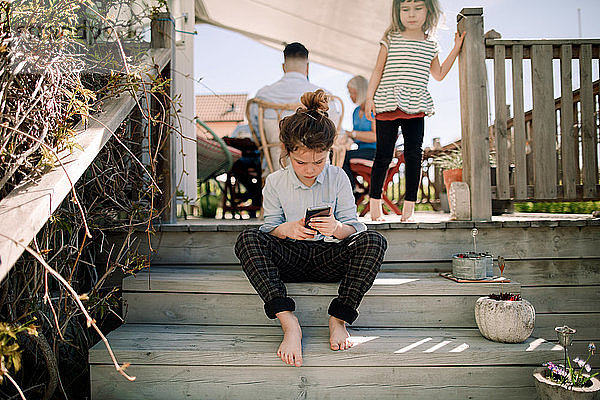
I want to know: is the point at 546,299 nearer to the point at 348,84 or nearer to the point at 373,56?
the point at 348,84

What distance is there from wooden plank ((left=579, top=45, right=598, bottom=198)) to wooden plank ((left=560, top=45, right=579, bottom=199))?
0.06 meters

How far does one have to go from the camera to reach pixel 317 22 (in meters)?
5.99

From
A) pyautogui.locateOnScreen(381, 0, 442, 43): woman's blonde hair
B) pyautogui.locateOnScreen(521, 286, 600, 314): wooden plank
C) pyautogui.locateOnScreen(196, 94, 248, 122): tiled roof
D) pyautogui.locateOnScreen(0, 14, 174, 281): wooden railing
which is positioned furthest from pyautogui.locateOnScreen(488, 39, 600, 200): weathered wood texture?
pyautogui.locateOnScreen(196, 94, 248, 122): tiled roof

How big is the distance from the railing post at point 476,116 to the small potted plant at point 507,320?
2.40ft

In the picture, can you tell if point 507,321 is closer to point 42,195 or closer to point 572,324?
point 572,324

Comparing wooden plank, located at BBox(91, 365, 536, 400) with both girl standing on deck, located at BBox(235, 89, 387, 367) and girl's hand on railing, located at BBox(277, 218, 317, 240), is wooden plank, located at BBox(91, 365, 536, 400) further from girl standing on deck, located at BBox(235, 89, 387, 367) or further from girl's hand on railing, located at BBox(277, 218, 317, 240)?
girl's hand on railing, located at BBox(277, 218, 317, 240)

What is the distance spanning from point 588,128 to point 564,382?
5.24 ft

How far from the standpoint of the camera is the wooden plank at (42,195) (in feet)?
3.44

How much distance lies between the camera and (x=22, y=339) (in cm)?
165

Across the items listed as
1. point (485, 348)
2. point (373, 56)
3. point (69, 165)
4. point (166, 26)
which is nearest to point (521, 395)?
point (485, 348)

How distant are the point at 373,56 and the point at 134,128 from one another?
15.2ft

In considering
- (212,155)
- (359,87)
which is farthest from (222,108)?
(212,155)

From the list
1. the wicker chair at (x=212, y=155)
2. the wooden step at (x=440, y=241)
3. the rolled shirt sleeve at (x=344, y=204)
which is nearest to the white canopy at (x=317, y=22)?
the wicker chair at (x=212, y=155)

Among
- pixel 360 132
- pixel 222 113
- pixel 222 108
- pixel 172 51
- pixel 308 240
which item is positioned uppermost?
pixel 222 108
